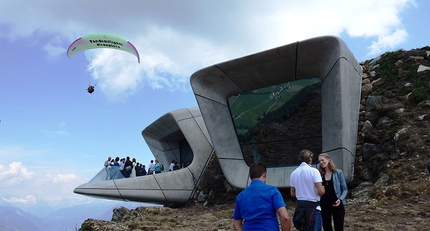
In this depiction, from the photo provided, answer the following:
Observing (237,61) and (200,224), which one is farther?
(237,61)

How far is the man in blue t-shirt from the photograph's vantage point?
299cm

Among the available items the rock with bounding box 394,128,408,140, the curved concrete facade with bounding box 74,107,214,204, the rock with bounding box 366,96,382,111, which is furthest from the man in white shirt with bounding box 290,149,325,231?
the curved concrete facade with bounding box 74,107,214,204

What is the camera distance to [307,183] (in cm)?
417

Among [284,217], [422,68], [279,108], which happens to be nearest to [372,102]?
[422,68]

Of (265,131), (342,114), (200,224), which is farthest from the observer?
(265,131)

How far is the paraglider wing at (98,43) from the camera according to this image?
20000 millimetres

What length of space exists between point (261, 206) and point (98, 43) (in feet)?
64.2

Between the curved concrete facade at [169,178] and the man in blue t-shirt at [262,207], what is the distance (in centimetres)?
1438

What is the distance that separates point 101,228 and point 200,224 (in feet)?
8.97

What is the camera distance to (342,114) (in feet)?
38.4

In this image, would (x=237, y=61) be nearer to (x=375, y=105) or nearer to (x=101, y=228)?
(x=375, y=105)

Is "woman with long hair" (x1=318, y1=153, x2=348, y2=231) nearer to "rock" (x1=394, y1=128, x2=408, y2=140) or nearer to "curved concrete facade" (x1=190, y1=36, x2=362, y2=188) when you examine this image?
"curved concrete facade" (x1=190, y1=36, x2=362, y2=188)

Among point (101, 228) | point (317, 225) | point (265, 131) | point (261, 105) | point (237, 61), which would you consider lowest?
point (101, 228)

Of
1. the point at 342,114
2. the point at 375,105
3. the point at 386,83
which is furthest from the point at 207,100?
the point at 386,83
